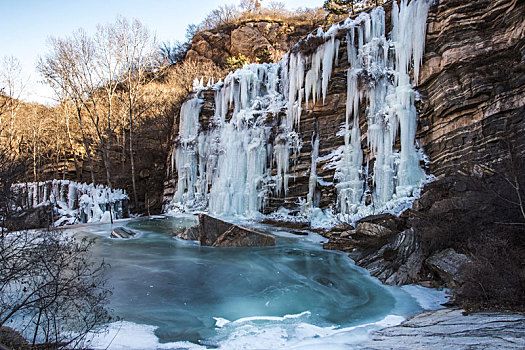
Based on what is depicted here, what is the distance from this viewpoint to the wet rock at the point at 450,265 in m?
5.59

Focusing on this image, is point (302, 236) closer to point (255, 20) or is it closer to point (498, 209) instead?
point (498, 209)

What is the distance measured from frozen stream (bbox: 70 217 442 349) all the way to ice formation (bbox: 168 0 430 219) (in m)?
4.97

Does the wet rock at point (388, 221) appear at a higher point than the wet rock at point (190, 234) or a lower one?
higher

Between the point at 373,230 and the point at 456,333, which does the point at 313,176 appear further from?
the point at 456,333

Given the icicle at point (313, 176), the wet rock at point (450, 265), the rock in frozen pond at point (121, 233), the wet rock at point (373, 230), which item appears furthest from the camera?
the icicle at point (313, 176)

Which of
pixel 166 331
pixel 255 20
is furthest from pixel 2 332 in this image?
pixel 255 20

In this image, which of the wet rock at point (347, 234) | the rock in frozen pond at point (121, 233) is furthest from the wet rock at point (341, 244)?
the rock in frozen pond at point (121, 233)

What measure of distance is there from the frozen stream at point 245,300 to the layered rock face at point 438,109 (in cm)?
476

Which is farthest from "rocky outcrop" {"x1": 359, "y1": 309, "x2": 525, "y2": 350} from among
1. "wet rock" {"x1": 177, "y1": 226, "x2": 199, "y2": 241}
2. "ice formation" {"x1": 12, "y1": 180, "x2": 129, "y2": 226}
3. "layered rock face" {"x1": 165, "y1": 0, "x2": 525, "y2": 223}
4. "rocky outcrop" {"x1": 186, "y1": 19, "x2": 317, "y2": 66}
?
"rocky outcrop" {"x1": 186, "y1": 19, "x2": 317, "y2": 66}

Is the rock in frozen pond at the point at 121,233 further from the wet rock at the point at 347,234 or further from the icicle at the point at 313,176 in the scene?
the wet rock at the point at 347,234

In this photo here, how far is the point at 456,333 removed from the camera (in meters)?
3.45

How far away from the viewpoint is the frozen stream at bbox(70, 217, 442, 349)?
4492 millimetres

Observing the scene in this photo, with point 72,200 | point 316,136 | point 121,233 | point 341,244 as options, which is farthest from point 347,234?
point 72,200

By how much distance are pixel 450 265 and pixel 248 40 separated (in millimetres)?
31069
